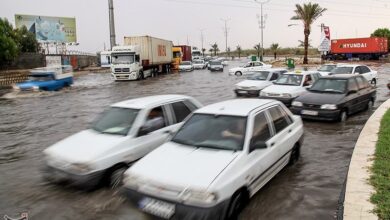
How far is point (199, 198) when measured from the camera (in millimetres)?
5047

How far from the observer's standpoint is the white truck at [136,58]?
3659 centimetres

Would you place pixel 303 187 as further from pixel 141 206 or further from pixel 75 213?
pixel 75 213

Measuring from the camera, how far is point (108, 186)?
280 inches

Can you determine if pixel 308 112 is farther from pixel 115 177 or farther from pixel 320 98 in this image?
pixel 115 177

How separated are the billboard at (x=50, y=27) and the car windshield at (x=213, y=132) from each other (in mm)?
66190

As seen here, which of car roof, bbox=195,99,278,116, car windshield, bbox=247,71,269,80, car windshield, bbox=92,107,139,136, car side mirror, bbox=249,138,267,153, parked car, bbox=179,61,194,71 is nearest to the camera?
car side mirror, bbox=249,138,267,153

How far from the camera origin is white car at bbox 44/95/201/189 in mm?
6883

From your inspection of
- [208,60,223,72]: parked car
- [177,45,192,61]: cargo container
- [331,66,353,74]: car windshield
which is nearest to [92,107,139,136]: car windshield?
[331,66,353,74]: car windshield

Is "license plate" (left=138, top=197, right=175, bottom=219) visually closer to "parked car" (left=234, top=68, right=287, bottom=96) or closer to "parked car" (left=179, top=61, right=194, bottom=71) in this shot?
"parked car" (left=234, top=68, right=287, bottom=96)

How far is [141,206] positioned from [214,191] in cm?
113

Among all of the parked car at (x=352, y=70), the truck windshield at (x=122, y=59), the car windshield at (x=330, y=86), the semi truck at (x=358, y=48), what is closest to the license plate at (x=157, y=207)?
the car windshield at (x=330, y=86)

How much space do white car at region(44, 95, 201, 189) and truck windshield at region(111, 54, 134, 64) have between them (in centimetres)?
2867

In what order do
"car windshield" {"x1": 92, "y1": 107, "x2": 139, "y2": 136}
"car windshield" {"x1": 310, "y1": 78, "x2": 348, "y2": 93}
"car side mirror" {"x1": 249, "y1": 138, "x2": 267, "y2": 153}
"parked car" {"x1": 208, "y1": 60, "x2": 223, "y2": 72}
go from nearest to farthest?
"car side mirror" {"x1": 249, "y1": 138, "x2": 267, "y2": 153}, "car windshield" {"x1": 92, "y1": 107, "x2": 139, "y2": 136}, "car windshield" {"x1": 310, "y1": 78, "x2": 348, "y2": 93}, "parked car" {"x1": 208, "y1": 60, "x2": 223, "y2": 72}

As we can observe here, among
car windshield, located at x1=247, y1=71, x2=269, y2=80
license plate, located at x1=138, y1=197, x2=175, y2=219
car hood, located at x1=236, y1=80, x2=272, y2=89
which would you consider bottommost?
license plate, located at x1=138, y1=197, x2=175, y2=219
